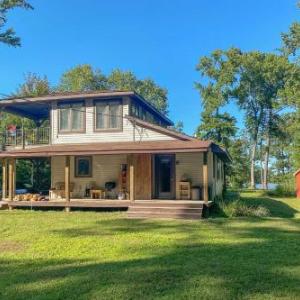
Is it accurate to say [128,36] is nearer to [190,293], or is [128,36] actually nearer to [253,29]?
[253,29]

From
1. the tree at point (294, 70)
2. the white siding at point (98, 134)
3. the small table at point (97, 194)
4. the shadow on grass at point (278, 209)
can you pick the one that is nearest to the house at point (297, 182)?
the tree at point (294, 70)

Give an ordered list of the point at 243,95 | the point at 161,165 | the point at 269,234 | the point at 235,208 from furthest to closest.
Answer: the point at 243,95 < the point at 161,165 < the point at 235,208 < the point at 269,234

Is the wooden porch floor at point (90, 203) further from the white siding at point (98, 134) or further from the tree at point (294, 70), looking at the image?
the tree at point (294, 70)

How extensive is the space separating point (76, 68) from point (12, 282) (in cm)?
4558

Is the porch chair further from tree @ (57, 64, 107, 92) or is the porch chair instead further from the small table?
tree @ (57, 64, 107, 92)

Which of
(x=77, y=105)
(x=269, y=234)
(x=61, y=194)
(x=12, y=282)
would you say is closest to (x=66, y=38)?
(x=77, y=105)

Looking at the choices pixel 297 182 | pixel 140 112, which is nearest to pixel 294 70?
pixel 297 182

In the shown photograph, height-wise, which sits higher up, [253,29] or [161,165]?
[253,29]

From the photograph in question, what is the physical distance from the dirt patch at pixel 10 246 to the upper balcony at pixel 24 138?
10.4 metres

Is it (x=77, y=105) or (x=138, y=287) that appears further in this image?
(x=77, y=105)

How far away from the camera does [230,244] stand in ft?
34.2

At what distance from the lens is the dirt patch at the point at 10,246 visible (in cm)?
1027

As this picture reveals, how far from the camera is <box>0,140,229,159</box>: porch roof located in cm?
1648

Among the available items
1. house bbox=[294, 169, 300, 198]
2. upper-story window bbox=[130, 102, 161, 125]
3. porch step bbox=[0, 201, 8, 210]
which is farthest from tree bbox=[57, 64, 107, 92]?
porch step bbox=[0, 201, 8, 210]
